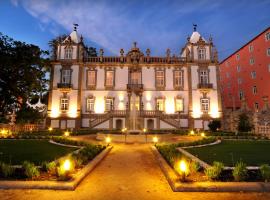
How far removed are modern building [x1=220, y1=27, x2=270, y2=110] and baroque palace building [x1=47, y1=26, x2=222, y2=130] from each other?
824cm

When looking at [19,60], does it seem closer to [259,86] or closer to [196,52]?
[196,52]

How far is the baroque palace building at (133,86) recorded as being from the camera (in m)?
29.0

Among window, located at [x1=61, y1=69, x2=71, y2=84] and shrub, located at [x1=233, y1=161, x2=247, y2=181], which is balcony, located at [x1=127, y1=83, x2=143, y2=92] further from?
shrub, located at [x1=233, y1=161, x2=247, y2=181]

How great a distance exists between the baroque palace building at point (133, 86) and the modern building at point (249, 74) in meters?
8.24

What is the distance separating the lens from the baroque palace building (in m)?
29.0

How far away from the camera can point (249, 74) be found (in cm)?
3453

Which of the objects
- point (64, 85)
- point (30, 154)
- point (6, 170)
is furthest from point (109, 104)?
point (6, 170)

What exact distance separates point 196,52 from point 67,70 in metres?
21.0

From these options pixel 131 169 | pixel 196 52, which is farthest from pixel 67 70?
pixel 131 169

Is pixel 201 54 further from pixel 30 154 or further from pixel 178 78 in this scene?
pixel 30 154

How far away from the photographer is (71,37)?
3147 centimetres

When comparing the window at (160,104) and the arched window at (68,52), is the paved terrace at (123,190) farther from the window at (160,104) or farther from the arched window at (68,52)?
the arched window at (68,52)

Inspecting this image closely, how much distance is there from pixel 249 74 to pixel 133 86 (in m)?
22.1

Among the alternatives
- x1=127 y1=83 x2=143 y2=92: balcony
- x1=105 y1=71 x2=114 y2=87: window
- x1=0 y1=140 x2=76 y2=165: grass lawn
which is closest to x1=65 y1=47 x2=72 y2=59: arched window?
x1=105 y1=71 x2=114 y2=87: window
